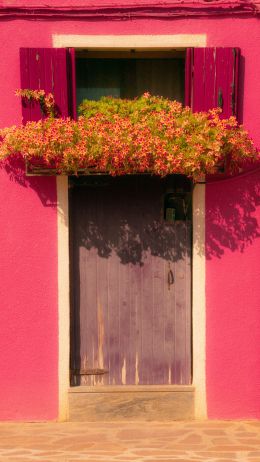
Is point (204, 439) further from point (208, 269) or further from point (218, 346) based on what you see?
point (208, 269)

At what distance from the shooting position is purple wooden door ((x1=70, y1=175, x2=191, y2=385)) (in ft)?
28.6

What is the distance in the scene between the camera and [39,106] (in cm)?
834

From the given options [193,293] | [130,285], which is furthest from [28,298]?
[193,293]

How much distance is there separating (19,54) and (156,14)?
4.89 feet

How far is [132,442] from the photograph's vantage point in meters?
7.76

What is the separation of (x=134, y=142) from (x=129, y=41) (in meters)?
1.31

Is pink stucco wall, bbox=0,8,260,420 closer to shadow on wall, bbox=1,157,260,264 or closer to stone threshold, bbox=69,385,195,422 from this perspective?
shadow on wall, bbox=1,157,260,264

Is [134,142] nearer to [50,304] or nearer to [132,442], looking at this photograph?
[50,304]

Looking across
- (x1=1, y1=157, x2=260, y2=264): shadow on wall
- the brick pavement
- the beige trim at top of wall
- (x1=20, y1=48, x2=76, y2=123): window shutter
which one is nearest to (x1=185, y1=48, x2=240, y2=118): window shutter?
the beige trim at top of wall

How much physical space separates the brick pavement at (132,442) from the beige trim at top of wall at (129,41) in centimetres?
395

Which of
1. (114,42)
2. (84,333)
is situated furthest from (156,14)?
(84,333)

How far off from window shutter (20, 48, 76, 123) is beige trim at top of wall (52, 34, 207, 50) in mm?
200

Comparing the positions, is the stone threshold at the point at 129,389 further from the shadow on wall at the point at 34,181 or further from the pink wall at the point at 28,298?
the shadow on wall at the point at 34,181

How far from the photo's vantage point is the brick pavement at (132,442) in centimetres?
725
